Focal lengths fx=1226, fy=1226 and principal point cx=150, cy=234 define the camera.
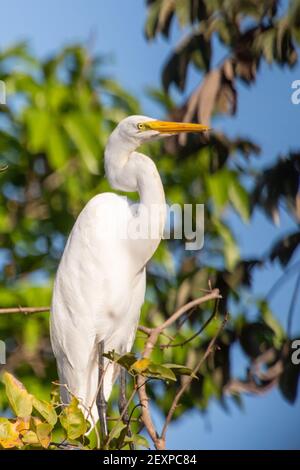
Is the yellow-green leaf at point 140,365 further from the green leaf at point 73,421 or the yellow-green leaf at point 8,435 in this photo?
the yellow-green leaf at point 8,435

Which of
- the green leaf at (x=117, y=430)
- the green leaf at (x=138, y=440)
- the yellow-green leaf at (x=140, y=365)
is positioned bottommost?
the green leaf at (x=138, y=440)

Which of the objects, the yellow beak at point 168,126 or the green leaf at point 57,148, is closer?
the yellow beak at point 168,126

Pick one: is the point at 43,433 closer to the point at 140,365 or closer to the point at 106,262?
the point at 140,365

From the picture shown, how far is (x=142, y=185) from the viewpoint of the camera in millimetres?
2672

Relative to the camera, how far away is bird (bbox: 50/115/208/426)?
269cm

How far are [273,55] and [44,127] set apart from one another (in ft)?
3.08

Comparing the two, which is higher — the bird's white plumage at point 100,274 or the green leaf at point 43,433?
the bird's white plumage at point 100,274

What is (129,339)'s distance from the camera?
2.84 metres

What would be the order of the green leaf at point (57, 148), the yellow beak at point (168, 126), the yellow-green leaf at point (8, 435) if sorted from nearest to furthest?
the yellow-green leaf at point (8, 435)
the yellow beak at point (168, 126)
the green leaf at point (57, 148)

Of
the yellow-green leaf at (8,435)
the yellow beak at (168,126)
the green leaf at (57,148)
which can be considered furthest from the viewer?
the green leaf at (57,148)

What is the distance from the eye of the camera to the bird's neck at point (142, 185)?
2.66 metres

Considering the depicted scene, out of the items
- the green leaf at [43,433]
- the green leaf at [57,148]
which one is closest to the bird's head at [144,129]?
the green leaf at [43,433]

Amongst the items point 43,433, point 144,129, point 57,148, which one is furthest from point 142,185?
point 57,148

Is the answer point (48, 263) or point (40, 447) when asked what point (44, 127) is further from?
point (40, 447)
